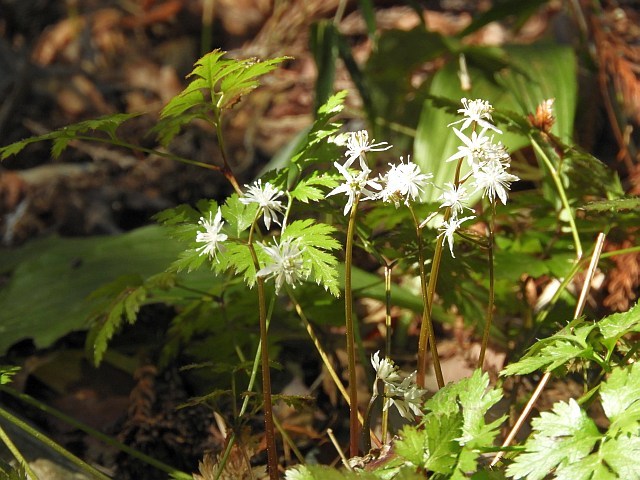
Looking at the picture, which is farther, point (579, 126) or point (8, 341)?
point (579, 126)

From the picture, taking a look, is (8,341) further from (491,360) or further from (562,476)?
(562,476)

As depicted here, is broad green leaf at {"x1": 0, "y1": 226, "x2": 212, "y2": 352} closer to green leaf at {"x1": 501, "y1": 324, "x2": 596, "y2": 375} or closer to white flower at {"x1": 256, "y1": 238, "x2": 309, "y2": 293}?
white flower at {"x1": 256, "y1": 238, "x2": 309, "y2": 293}

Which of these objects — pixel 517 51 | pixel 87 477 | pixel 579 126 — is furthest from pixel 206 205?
pixel 579 126

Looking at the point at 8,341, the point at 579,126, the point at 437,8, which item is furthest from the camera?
the point at 437,8

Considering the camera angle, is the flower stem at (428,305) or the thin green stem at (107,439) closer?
the flower stem at (428,305)

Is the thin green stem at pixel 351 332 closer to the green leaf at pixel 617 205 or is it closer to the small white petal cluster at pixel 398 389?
the small white petal cluster at pixel 398 389

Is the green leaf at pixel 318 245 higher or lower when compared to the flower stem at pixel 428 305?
higher

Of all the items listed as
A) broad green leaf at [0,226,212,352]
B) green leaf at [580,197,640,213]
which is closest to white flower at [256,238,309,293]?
green leaf at [580,197,640,213]

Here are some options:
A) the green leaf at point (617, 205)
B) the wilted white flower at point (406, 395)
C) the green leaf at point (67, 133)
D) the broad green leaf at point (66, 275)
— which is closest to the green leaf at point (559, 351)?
the wilted white flower at point (406, 395)
